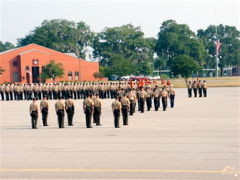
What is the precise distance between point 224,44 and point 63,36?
158ft

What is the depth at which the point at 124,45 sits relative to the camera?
349 ft

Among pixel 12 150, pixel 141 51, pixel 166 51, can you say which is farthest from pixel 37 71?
pixel 12 150

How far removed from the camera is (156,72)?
139500mm

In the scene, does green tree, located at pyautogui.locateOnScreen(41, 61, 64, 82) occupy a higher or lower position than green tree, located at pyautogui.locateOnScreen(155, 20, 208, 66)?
lower

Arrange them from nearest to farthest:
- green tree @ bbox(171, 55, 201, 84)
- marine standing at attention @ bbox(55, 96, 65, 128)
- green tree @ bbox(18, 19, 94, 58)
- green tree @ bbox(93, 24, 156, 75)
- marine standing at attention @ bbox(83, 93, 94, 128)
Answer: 1. marine standing at attention @ bbox(83, 93, 94, 128)
2. marine standing at attention @ bbox(55, 96, 65, 128)
3. green tree @ bbox(171, 55, 201, 84)
4. green tree @ bbox(93, 24, 156, 75)
5. green tree @ bbox(18, 19, 94, 58)

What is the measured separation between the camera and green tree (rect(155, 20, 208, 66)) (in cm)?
10750

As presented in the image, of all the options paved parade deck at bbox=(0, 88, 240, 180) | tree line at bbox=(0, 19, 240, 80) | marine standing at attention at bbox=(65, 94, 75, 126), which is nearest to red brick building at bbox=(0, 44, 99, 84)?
tree line at bbox=(0, 19, 240, 80)

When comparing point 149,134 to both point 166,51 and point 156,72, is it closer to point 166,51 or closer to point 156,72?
point 166,51

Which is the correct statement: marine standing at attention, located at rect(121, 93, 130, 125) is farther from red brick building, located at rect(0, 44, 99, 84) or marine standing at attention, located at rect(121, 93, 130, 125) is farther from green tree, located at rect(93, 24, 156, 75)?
green tree, located at rect(93, 24, 156, 75)

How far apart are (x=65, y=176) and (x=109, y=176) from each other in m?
1.07

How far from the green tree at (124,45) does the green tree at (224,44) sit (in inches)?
885

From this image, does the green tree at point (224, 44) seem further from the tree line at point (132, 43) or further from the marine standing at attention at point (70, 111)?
the marine standing at attention at point (70, 111)

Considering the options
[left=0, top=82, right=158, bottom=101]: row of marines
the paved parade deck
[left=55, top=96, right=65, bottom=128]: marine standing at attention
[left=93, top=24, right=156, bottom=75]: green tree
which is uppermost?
[left=93, top=24, right=156, bottom=75]: green tree

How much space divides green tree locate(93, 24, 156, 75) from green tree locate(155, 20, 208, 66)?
18.2 ft
